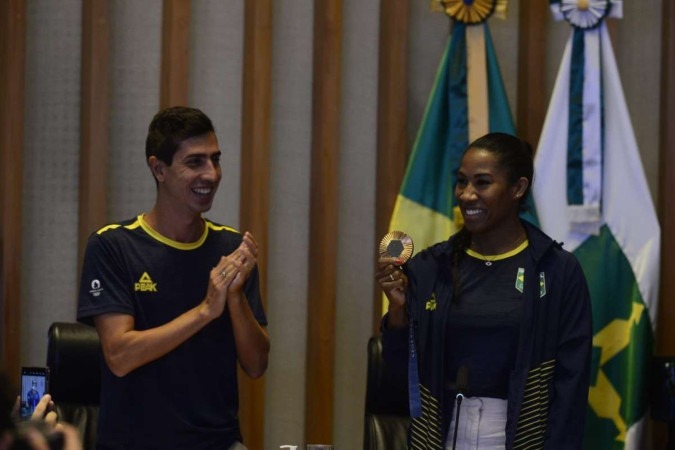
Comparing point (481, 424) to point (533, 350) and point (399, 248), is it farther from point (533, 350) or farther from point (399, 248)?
point (399, 248)

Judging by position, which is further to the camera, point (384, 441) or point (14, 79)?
point (14, 79)

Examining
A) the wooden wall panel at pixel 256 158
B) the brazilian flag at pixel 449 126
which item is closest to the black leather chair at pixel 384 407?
the brazilian flag at pixel 449 126

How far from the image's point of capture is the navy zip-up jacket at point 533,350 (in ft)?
9.93

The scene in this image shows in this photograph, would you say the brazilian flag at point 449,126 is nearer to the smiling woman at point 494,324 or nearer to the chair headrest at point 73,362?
the smiling woman at point 494,324

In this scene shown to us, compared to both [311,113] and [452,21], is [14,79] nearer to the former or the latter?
[311,113]

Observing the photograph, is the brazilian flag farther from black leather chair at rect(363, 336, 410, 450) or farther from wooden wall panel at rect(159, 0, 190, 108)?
wooden wall panel at rect(159, 0, 190, 108)

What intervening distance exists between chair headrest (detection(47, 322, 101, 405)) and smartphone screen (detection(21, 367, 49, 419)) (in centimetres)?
45

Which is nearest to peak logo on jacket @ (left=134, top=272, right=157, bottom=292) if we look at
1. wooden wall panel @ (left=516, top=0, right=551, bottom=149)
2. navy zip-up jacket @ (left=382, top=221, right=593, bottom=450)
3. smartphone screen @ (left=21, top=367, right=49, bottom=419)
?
smartphone screen @ (left=21, top=367, right=49, bottom=419)

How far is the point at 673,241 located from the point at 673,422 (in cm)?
83

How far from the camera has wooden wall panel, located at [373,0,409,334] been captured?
4.43 metres

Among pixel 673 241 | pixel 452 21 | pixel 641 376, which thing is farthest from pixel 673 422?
pixel 452 21

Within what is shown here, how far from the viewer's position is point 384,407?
3.59 meters

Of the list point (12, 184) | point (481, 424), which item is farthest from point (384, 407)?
point (12, 184)

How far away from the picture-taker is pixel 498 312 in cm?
306
